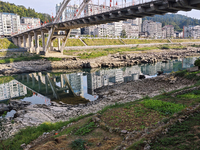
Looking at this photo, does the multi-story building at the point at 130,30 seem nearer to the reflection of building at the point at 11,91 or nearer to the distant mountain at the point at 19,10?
the distant mountain at the point at 19,10

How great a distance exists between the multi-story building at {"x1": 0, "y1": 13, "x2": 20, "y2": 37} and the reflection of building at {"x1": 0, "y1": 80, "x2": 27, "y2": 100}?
75327 mm

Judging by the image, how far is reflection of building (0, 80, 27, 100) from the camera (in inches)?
738

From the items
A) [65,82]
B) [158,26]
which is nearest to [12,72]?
[65,82]

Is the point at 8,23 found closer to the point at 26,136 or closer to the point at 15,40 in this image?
the point at 15,40

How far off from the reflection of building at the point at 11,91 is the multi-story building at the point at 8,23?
75.3m

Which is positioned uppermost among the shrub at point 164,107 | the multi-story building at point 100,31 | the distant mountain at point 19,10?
the distant mountain at point 19,10

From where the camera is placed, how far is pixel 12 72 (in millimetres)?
31953

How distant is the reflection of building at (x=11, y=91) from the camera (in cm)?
1875

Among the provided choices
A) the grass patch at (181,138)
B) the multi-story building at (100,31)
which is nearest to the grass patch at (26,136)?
the grass patch at (181,138)

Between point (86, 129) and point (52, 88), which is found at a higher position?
point (86, 129)

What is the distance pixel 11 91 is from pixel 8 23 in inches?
3346

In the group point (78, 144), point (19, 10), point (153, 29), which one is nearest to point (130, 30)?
point (153, 29)

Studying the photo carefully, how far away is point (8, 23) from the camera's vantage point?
303ft

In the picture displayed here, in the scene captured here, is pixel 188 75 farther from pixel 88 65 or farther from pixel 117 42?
pixel 117 42
